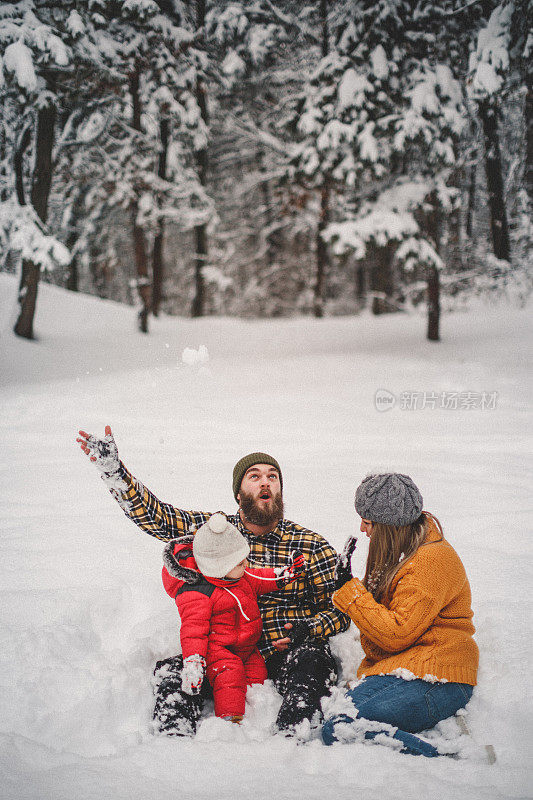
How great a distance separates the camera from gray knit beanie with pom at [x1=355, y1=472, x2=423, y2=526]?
8.09ft

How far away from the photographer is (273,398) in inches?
326

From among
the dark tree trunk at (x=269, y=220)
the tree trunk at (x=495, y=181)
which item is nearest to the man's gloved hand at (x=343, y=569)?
the tree trunk at (x=495, y=181)

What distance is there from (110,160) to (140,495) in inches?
422

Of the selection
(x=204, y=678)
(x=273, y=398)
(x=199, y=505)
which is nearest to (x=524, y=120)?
(x=273, y=398)

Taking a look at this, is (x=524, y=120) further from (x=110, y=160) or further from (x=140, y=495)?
(x=140, y=495)

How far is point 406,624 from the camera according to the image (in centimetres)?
234

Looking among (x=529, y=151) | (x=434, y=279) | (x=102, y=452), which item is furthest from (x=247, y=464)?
(x=529, y=151)

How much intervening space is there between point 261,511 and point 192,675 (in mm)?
983

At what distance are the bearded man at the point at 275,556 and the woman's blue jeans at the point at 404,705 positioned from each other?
0.27 metres

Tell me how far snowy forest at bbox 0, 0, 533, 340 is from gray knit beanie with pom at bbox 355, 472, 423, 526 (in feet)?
25.3

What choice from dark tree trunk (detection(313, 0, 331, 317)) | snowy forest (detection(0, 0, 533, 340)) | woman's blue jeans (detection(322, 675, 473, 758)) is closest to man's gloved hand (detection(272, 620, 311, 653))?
woman's blue jeans (detection(322, 675, 473, 758))

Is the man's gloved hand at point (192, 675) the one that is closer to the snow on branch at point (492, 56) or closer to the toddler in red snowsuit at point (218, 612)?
the toddler in red snowsuit at point (218, 612)

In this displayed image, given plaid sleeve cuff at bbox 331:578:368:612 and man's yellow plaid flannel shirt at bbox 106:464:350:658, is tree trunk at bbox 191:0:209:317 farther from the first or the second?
plaid sleeve cuff at bbox 331:578:368:612

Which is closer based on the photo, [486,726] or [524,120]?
[486,726]
